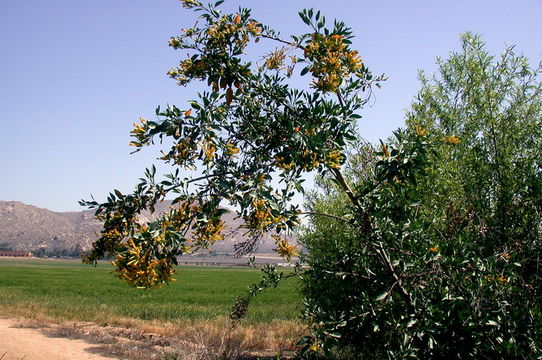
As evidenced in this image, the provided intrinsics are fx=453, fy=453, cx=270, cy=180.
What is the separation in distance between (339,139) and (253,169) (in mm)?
817

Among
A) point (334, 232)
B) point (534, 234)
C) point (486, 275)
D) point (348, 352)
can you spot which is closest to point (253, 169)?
point (486, 275)

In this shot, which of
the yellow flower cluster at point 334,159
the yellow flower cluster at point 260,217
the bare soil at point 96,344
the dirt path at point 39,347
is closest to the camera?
the yellow flower cluster at point 260,217

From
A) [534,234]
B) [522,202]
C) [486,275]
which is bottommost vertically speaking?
[486,275]

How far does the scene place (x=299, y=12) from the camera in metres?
3.96

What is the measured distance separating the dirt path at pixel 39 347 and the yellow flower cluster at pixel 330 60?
8.64 m

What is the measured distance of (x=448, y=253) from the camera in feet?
13.3

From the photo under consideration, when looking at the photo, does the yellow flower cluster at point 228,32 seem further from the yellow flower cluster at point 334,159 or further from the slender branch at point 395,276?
the slender branch at point 395,276

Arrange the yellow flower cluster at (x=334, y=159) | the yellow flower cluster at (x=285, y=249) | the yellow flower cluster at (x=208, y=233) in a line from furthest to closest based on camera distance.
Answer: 1. the yellow flower cluster at (x=285, y=249)
2. the yellow flower cluster at (x=334, y=159)
3. the yellow flower cluster at (x=208, y=233)

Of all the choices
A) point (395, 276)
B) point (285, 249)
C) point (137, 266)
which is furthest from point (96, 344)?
point (137, 266)

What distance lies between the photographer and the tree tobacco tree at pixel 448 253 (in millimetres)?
3711

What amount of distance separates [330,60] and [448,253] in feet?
6.58

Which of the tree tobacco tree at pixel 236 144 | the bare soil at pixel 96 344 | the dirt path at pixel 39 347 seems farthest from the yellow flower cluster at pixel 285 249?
the dirt path at pixel 39 347

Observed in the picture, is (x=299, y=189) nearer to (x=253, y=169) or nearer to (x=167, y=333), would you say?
(x=253, y=169)

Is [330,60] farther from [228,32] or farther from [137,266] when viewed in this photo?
[137,266]
